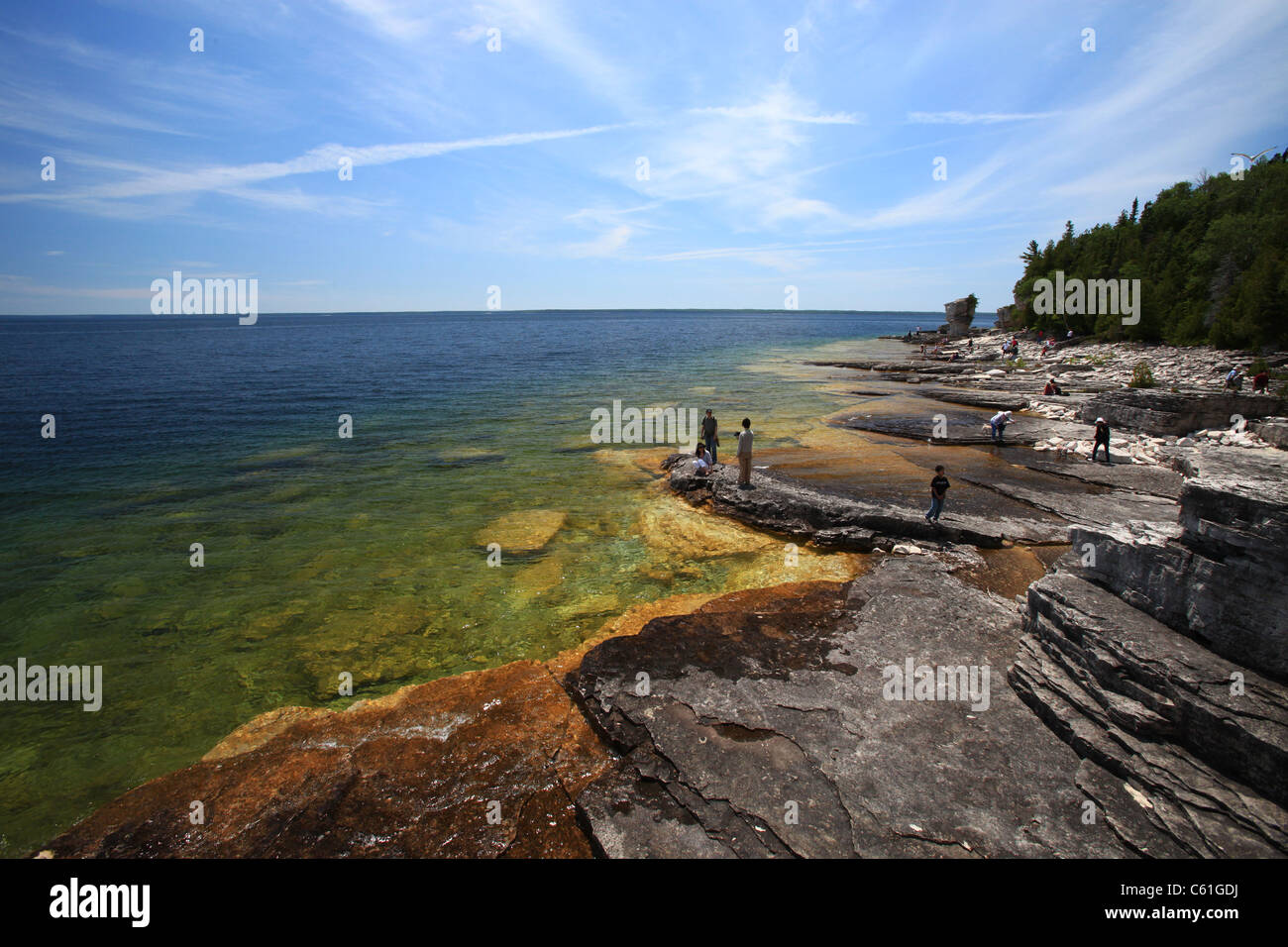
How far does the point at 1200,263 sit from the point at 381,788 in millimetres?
73553

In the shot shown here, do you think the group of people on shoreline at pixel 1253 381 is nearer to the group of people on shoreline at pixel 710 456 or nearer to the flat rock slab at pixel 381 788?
the group of people on shoreline at pixel 710 456

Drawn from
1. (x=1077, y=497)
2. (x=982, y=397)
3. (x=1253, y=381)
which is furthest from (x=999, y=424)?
(x=1253, y=381)

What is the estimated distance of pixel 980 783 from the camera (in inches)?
237

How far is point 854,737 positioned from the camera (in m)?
6.77

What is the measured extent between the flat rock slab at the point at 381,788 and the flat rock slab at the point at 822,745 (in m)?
0.57

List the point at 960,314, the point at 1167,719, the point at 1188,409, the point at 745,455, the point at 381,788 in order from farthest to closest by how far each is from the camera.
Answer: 1. the point at 960,314
2. the point at 1188,409
3. the point at 745,455
4. the point at 381,788
5. the point at 1167,719

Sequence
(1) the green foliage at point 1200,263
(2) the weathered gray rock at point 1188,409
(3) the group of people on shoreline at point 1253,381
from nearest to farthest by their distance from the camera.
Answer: (2) the weathered gray rock at point 1188,409 < (3) the group of people on shoreline at point 1253,381 < (1) the green foliage at point 1200,263

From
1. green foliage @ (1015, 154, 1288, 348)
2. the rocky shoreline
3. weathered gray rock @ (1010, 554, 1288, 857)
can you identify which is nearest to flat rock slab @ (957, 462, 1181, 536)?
the rocky shoreline

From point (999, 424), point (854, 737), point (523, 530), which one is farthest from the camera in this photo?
point (999, 424)

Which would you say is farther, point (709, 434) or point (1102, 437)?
point (709, 434)

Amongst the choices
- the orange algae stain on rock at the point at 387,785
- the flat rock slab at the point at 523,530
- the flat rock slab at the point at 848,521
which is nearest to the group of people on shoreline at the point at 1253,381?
the flat rock slab at the point at 848,521

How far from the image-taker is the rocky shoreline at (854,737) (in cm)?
553

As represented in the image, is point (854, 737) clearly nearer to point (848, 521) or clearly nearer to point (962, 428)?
point (848, 521)

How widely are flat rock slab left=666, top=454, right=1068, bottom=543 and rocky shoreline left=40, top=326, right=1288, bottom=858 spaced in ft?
10.4
